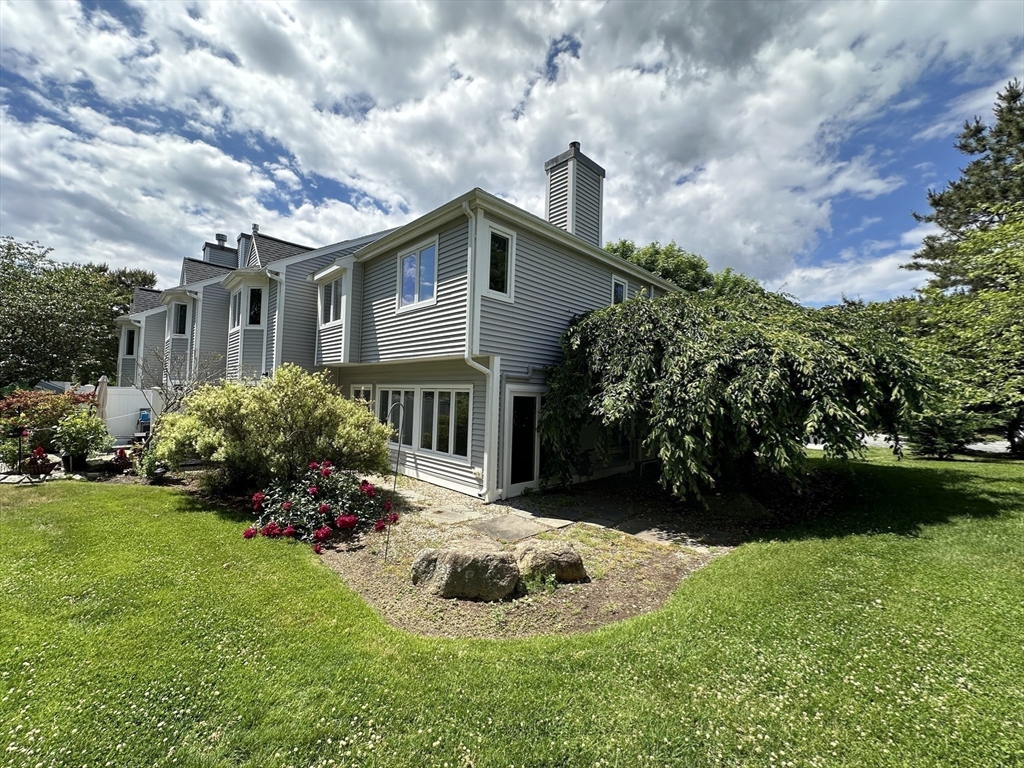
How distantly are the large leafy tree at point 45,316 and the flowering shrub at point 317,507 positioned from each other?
83.4 ft

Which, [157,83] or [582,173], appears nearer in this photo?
[157,83]

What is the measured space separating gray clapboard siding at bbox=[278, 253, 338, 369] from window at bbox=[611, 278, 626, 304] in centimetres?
989

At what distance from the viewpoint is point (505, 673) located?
10.2ft

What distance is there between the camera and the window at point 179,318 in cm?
1950

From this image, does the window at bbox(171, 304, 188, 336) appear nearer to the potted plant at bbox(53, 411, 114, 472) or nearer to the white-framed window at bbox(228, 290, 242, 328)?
the white-framed window at bbox(228, 290, 242, 328)

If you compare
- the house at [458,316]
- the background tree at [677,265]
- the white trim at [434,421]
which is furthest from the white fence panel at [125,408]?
the background tree at [677,265]

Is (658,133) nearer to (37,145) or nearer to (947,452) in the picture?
(947,452)

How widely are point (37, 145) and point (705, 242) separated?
28908mm

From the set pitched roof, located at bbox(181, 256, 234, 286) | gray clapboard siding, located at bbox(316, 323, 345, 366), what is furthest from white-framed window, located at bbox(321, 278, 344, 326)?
pitched roof, located at bbox(181, 256, 234, 286)

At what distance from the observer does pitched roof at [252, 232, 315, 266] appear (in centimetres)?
1614

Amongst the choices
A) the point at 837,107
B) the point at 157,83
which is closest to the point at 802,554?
the point at 837,107

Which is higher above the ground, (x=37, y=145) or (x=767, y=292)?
(x=37, y=145)

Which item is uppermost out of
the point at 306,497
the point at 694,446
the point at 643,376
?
the point at 643,376

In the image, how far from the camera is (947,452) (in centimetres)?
1501
